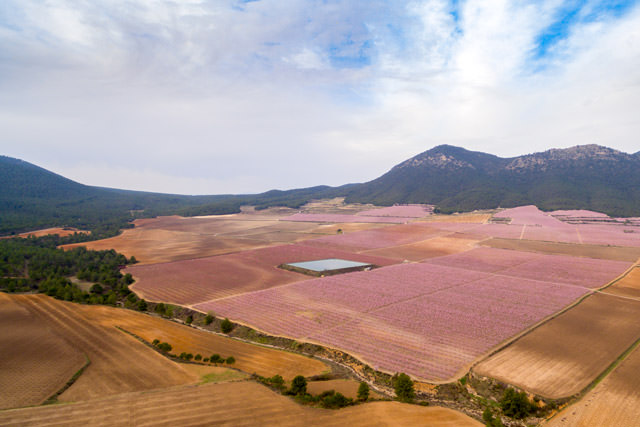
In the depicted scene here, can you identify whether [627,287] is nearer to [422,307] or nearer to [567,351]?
[567,351]

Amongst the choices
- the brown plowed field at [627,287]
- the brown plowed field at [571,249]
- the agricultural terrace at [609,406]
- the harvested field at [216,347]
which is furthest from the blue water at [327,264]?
the agricultural terrace at [609,406]

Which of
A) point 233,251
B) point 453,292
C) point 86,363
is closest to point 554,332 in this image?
point 453,292

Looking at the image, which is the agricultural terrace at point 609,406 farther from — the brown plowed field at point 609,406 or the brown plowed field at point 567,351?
the brown plowed field at point 567,351

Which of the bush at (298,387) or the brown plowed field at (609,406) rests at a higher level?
the bush at (298,387)

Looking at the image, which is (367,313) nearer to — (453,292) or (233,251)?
(453,292)

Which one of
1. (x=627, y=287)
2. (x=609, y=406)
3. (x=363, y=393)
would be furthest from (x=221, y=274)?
(x=627, y=287)

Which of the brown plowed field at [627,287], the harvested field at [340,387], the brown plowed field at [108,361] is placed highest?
the brown plowed field at [108,361]
